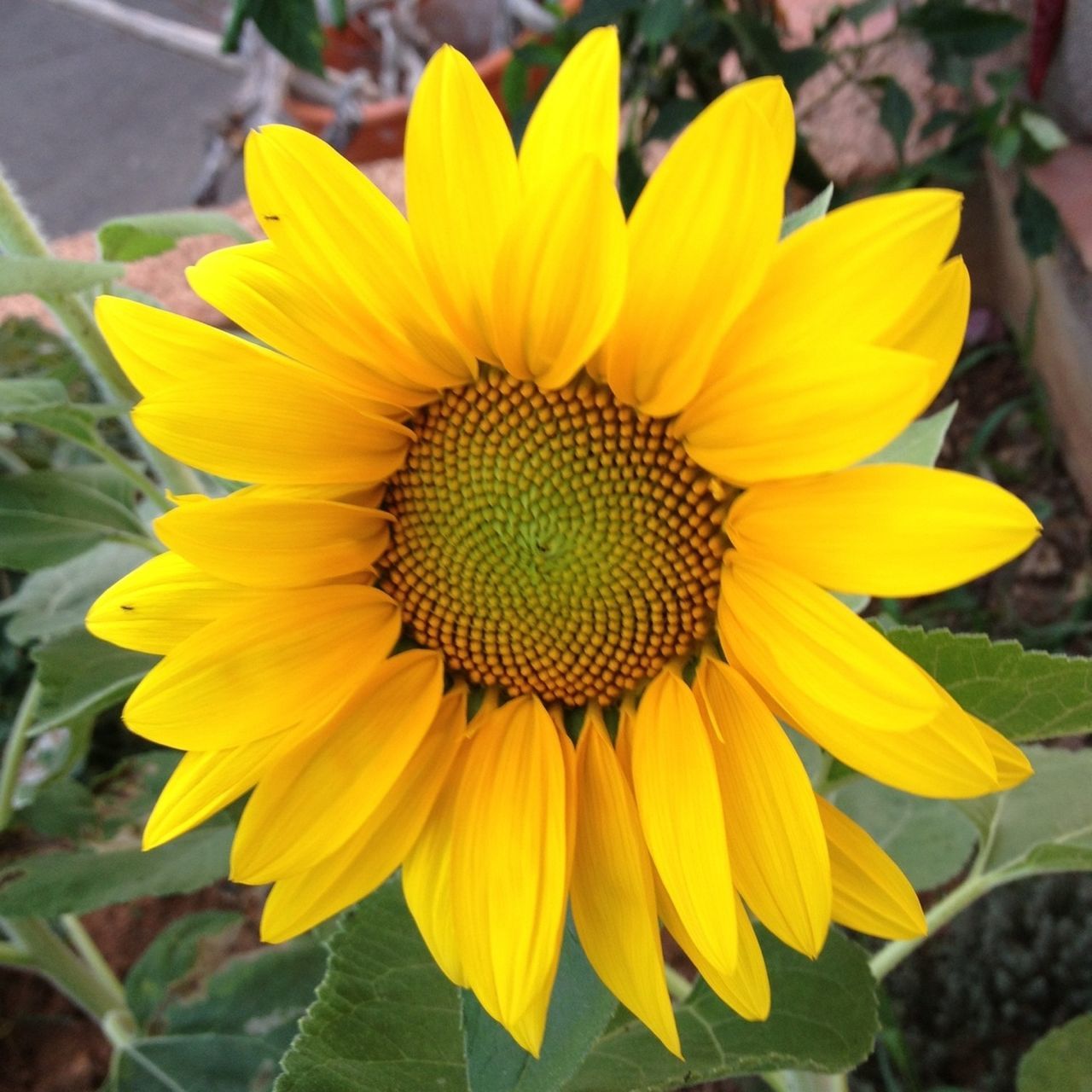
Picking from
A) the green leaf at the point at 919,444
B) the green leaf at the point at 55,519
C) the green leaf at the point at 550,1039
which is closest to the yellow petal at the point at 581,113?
the green leaf at the point at 919,444

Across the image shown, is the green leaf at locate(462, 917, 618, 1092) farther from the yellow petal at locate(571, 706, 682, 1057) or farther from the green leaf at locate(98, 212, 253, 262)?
the green leaf at locate(98, 212, 253, 262)

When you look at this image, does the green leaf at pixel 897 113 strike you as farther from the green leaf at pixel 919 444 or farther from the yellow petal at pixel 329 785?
the yellow petal at pixel 329 785

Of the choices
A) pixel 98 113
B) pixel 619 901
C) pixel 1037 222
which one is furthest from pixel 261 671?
pixel 98 113

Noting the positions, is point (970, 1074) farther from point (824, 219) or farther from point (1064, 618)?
point (824, 219)

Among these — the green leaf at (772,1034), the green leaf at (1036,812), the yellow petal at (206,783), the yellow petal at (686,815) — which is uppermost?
the yellow petal at (206,783)

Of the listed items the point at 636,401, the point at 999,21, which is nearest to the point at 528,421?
the point at 636,401

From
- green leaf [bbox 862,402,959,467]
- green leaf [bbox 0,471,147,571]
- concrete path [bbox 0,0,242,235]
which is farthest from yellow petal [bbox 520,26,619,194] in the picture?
A: concrete path [bbox 0,0,242,235]
